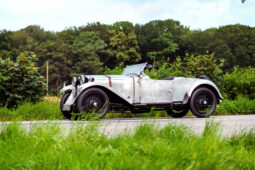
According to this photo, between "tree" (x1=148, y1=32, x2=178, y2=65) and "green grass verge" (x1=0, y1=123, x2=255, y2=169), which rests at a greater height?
"tree" (x1=148, y1=32, x2=178, y2=65)

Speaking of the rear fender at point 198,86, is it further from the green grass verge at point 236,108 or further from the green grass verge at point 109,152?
the green grass verge at point 109,152

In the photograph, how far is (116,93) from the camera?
22.2 feet

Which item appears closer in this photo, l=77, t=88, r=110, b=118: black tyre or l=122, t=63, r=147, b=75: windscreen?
l=77, t=88, r=110, b=118: black tyre

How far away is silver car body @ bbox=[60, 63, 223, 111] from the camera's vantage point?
6754 mm

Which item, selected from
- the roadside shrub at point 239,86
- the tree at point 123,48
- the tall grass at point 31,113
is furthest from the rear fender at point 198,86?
the tree at point 123,48

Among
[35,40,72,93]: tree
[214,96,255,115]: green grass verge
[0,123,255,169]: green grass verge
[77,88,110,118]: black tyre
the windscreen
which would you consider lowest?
[214,96,255,115]: green grass verge

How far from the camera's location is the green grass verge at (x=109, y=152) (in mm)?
2463

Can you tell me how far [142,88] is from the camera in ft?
23.8

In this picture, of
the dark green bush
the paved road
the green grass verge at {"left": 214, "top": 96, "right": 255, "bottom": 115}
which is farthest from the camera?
the green grass verge at {"left": 214, "top": 96, "right": 255, "bottom": 115}

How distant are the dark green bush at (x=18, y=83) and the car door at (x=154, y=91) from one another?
3374 mm

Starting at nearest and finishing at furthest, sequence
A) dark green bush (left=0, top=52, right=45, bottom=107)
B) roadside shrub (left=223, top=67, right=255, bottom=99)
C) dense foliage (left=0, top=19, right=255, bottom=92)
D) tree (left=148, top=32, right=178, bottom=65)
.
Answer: dark green bush (left=0, top=52, right=45, bottom=107)
roadside shrub (left=223, top=67, right=255, bottom=99)
dense foliage (left=0, top=19, right=255, bottom=92)
tree (left=148, top=32, right=178, bottom=65)

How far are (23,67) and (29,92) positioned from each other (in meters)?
0.75

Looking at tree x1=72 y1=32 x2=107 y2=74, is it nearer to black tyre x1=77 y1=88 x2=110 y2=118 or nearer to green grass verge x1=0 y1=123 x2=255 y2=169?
black tyre x1=77 y1=88 x2=110 y2=118

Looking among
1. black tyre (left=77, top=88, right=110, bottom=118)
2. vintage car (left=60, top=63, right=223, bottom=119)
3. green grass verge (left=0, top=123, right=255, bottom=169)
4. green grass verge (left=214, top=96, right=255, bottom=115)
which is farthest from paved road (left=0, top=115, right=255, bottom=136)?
green grass verge (left=214, top=96, right=255, bottom=115)
